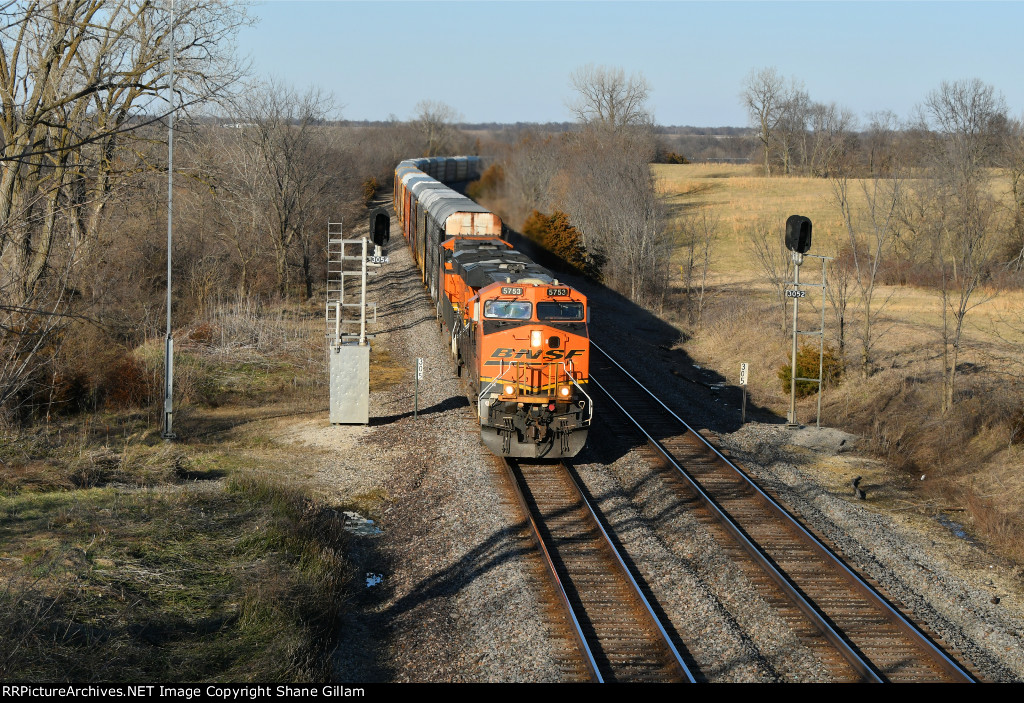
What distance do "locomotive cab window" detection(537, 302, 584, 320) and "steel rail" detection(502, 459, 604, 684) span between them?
2949 mm

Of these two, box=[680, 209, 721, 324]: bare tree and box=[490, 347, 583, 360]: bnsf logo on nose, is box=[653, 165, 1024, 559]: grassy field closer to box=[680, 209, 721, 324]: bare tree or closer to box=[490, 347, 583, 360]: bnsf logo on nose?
box=[680, 209, 721, 324]: bare tree

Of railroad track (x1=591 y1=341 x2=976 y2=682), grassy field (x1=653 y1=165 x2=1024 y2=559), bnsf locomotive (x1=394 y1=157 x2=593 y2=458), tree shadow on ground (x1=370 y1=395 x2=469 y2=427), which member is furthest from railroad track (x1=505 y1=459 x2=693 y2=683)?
grassy field (x1=653 y1=165 x2=1024 y2=559)

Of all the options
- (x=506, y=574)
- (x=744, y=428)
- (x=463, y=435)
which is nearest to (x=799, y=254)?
(x=744, y=428)

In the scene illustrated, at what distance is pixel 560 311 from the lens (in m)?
16.0

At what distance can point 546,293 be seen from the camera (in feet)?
52.4

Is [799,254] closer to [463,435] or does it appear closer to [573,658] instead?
[463,435]

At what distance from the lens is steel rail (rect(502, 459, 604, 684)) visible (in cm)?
914

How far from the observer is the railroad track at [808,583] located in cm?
957

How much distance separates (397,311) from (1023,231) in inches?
1357

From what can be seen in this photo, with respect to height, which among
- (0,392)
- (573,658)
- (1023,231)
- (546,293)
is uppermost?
(1023,231)

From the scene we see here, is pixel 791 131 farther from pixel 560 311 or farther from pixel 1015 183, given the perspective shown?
pixel 560 311

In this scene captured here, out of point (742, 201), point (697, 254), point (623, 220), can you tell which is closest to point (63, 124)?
point (623, 220)

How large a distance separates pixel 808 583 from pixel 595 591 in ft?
9.75

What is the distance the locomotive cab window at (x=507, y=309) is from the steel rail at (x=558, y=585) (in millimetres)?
2854
